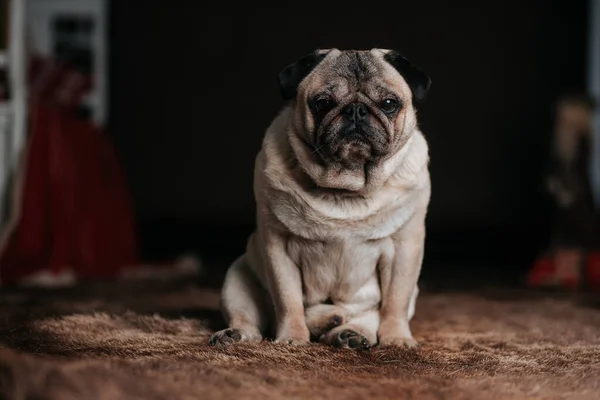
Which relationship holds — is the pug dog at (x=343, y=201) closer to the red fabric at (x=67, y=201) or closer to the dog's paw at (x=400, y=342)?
the dog's paw at (x=400, y=342)

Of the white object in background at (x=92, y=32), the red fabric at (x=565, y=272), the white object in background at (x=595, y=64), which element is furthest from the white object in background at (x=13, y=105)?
the white object in background at (x=595, y=64)

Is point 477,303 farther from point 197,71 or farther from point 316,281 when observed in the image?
point 197,71

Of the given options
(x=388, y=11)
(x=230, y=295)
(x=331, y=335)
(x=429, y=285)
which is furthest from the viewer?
(x=388, y=11)

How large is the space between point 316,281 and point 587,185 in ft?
9.34

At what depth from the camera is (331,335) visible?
2.16 m

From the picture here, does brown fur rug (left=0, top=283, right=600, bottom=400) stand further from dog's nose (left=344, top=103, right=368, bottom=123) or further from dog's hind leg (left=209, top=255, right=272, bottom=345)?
dog's nose (left=344, top=103, right=368, bottom=123)

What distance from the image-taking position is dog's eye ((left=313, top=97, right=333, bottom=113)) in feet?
6.92

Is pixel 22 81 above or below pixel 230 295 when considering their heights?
above

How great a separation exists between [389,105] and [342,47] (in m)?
3.38

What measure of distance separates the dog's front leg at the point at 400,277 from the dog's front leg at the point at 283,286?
0.75 feet

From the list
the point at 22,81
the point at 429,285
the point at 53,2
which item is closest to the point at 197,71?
the point at 53,2

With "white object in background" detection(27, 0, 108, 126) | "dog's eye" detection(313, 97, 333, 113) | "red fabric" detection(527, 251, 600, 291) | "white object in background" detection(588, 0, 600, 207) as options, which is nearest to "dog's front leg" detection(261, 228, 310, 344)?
"dog's eye" detection(313, 97, 333, 113)

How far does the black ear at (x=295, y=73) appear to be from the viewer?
2143 millimetres

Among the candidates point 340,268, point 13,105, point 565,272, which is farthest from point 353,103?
point 13,105
